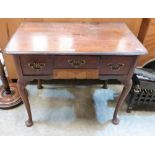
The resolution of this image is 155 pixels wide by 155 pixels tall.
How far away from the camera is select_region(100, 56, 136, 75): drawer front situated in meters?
1.03

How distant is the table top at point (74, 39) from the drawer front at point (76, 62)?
49mm

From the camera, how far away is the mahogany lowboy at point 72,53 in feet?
3.24

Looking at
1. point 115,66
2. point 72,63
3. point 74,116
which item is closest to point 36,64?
point 72,63

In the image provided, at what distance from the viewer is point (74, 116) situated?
1480 millimetres

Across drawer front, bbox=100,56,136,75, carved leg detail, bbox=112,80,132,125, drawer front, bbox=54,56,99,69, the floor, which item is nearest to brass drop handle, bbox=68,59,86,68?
drawer front, bbox=54,56,99,69

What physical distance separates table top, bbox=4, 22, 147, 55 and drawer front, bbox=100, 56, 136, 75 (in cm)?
5

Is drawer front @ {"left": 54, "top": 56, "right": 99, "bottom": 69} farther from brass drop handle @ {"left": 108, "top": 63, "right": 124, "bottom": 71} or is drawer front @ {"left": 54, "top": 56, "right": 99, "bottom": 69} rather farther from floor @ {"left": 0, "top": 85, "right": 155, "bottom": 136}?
floor @ {"left": 0, "top": 85, "right": 155, "bottom": 136}

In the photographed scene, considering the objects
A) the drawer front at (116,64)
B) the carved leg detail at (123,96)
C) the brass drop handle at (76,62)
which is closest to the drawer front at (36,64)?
the brass drop handle at (76,62)

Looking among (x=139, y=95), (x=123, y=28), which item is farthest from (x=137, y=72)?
(x=123, y=28)

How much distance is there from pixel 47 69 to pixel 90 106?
0.68m

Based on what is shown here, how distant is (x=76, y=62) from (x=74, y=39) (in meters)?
0.17
